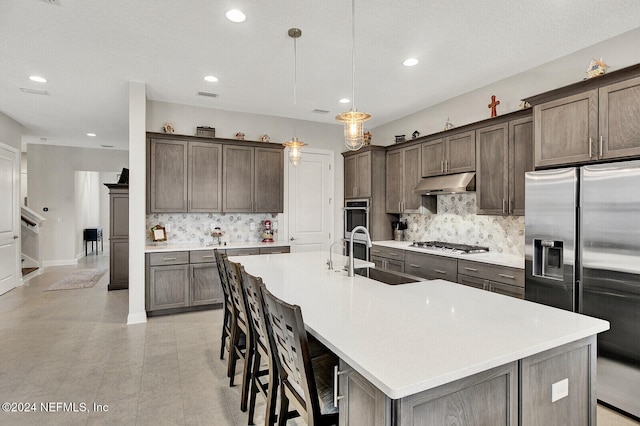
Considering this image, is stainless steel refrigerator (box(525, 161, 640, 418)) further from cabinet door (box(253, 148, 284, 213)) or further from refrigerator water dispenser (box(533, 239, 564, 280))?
cabinet door (box(253, 148, 284, 213))

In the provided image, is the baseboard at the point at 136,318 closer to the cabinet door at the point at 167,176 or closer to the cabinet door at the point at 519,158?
the cabinet door at the point at 167,176

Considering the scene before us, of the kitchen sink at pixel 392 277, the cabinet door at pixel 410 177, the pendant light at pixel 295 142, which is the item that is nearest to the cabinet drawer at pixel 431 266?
the cabinet door at pixel 410 177

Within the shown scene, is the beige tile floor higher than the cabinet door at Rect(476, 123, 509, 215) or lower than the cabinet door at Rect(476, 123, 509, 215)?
lower

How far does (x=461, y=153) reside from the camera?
4172 mm

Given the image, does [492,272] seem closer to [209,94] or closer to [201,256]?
[201,256]

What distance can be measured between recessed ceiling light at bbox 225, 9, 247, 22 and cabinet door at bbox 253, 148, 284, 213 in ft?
8.35

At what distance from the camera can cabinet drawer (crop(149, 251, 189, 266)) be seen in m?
4.38

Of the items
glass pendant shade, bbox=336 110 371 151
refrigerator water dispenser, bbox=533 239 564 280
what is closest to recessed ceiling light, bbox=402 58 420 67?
glass pendant shade, bbox=336 110 371 151

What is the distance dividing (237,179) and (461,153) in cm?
306

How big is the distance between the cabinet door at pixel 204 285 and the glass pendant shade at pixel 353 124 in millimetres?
2971

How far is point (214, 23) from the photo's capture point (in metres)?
2.83

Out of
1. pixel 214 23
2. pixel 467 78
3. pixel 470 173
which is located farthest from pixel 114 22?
pixel 470 173

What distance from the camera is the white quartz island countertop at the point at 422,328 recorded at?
1140 millimetres

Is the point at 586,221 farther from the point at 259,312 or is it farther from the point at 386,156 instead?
the point at 386,156
